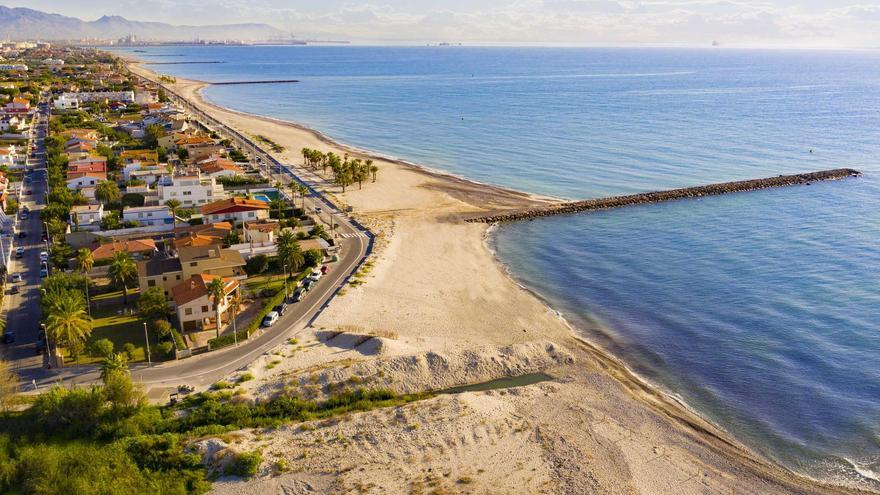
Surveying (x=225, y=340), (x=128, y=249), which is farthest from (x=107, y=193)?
(x=225, y=340)

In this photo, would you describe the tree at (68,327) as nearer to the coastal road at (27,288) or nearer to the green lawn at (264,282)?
the coastal road at (27,288)

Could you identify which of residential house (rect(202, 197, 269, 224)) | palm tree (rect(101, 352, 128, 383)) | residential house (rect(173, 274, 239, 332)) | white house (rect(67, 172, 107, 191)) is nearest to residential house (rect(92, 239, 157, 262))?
residential house (rect(202, 197, 269, 224))

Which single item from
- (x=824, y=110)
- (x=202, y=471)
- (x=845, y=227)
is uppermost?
(x=824, y=110)

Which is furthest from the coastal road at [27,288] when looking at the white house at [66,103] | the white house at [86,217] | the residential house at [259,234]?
the white house at [66,103]

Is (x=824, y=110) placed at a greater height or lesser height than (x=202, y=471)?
greater

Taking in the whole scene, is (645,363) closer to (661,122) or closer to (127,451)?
(127,451)

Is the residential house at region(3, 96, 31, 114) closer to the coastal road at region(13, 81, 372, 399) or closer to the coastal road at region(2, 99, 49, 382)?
the coastal road at region(2, 99, 49, 382)

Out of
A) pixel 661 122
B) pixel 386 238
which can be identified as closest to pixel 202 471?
pixel 386 238

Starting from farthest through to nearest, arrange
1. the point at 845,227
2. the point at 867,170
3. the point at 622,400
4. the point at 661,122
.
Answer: the point at 661,122 < the point at 867,170 < the point at 845,227 < the point at 622,400
